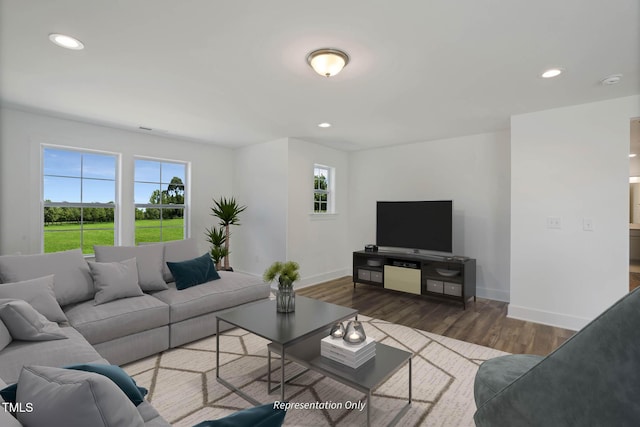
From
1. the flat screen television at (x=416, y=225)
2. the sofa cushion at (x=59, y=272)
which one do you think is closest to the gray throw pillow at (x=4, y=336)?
the sofa cushion at (x=59, y=272)

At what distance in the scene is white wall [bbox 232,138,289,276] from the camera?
16.5ft

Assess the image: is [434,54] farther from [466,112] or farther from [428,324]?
[428,324]

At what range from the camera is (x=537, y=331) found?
3256mm

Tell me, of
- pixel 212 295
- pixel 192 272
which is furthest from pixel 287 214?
pixel 212 295

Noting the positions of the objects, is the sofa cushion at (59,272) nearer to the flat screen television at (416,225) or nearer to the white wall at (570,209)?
the flat screen television at (416,225)

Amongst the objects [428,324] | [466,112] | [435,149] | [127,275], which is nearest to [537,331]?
[428,324]

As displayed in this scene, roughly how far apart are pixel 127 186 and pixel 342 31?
4141mm

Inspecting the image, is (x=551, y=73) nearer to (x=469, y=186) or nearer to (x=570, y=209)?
(x=570, y=209)

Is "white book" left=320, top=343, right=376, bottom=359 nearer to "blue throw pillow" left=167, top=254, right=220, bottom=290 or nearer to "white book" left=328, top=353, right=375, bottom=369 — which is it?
"white book" left=328, top=353, right=375, bottom=369

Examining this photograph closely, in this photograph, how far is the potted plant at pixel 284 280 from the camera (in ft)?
8.05

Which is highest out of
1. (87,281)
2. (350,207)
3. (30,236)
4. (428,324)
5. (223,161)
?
(223,161)

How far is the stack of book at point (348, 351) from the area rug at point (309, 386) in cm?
39

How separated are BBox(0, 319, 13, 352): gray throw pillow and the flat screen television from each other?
4420mm

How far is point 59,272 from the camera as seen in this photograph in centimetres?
261
